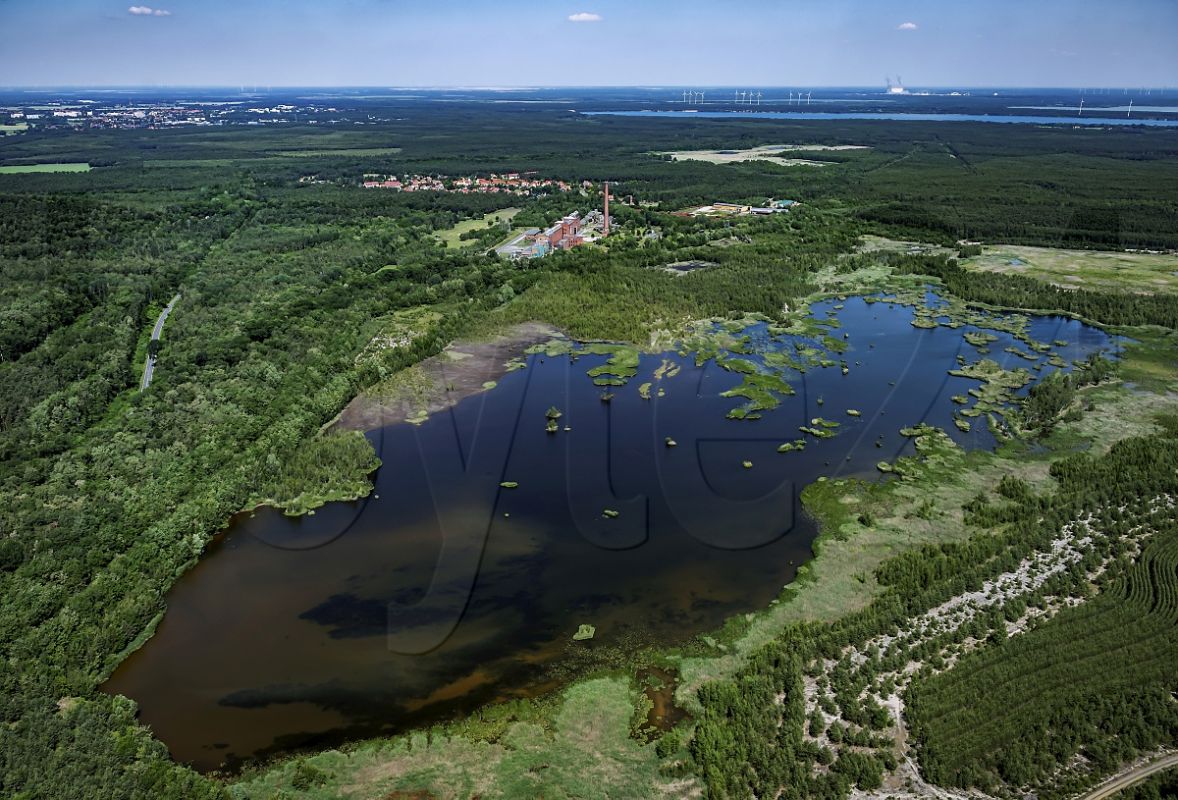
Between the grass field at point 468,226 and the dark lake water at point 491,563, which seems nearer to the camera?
the dark lake water at point 491,563

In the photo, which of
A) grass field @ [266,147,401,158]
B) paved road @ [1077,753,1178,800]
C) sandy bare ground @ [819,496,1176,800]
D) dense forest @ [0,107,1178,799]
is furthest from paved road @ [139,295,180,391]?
grass field @ [266,147,401,158]

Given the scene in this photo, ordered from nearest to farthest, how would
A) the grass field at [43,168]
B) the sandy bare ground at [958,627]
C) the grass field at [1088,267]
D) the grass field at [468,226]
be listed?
the sandy bare ground at [958,627]
the grass field at [1088,267]
the grass field at [468,226]
the grass field at [43,168]

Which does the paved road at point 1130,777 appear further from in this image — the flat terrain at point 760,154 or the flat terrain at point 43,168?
the flat terrain at point 43,168

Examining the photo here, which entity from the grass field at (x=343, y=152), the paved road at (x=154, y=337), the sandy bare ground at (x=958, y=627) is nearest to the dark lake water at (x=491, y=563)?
the sandy bare ground at (x=958, y=627)

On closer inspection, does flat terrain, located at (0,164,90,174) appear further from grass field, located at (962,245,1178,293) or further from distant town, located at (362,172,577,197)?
grass field, located at (962,245,1178,293)

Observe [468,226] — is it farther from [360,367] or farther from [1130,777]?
[1130,777]

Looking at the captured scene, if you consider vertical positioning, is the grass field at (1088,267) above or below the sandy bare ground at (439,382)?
above

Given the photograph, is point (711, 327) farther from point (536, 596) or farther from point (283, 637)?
point (283, 637)

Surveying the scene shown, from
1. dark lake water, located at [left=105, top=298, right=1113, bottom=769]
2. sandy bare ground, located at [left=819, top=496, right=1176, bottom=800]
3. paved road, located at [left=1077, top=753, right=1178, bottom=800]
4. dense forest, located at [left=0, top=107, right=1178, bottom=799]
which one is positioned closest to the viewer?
paved road, located at [left=1077, top=753, right=1178, bottom=800]
